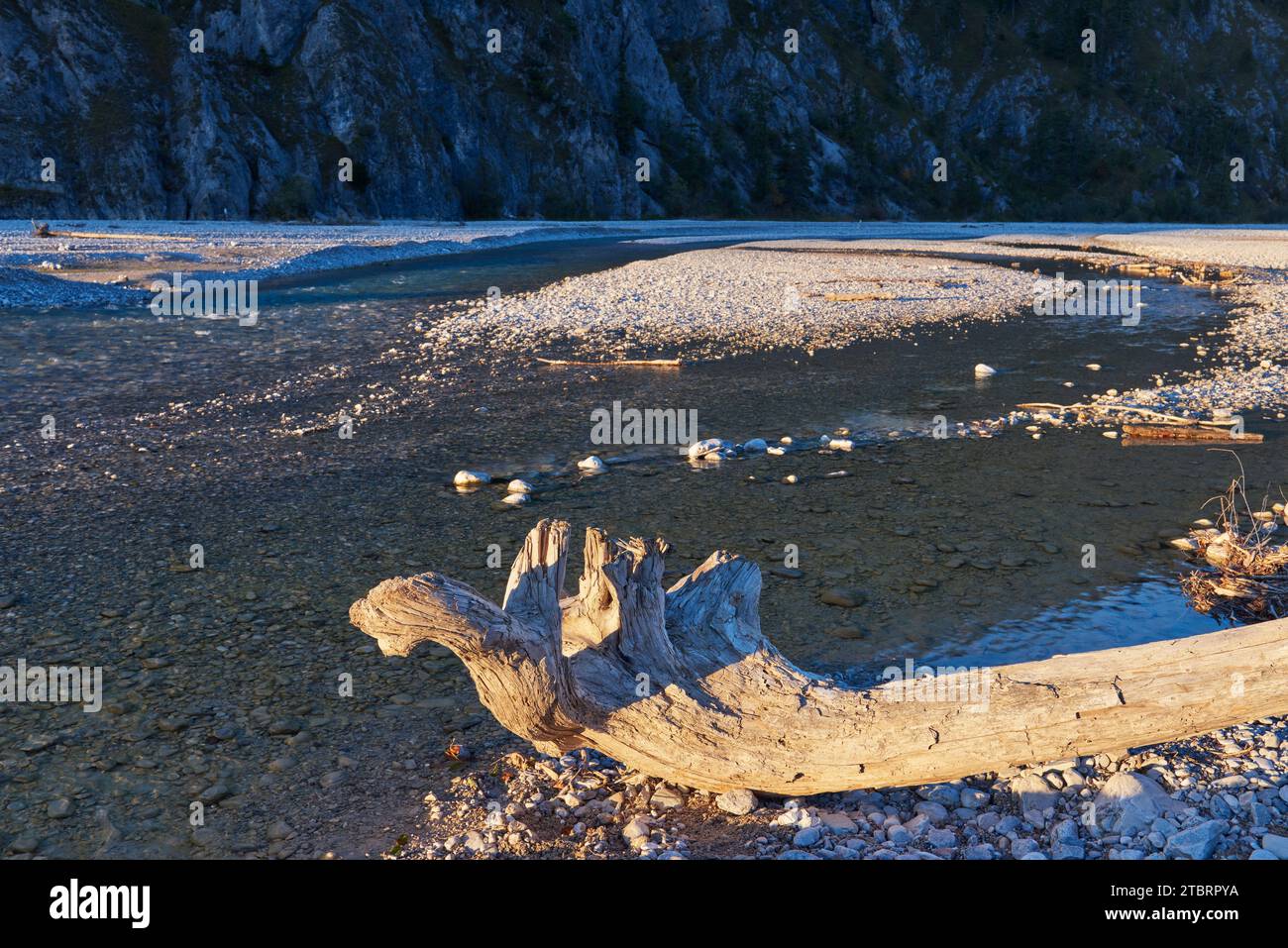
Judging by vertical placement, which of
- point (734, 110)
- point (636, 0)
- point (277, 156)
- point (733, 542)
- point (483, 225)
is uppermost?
point (636, 0)

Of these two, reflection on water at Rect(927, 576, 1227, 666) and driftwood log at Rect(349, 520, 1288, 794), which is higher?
driftwood log at Rect(349, 520, 1288, 794)

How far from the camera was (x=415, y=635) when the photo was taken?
5.10m

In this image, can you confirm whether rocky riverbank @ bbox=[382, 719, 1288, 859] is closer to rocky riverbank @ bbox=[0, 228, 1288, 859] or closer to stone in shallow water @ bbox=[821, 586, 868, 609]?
rocky riverbank @ bbox=[0, 228, 1288, 859]

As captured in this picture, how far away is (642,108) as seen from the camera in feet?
377

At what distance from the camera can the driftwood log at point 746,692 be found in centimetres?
510

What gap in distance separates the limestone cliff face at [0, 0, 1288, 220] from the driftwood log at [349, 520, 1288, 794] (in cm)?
7347

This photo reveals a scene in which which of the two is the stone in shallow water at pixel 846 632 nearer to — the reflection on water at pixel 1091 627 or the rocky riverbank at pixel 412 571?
the rocky riverbank at pixel 412 571

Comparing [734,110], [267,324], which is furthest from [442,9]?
[267,324]

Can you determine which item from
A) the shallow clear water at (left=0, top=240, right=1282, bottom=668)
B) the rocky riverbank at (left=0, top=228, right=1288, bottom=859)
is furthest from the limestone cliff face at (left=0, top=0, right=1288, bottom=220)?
the rocky riverbank at (left=0, top=228, right=1288, bottom=859)

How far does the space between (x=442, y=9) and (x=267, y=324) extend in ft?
290

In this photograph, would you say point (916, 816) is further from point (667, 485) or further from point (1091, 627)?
point (667, 485)

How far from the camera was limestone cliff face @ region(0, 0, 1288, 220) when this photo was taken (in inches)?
2842
